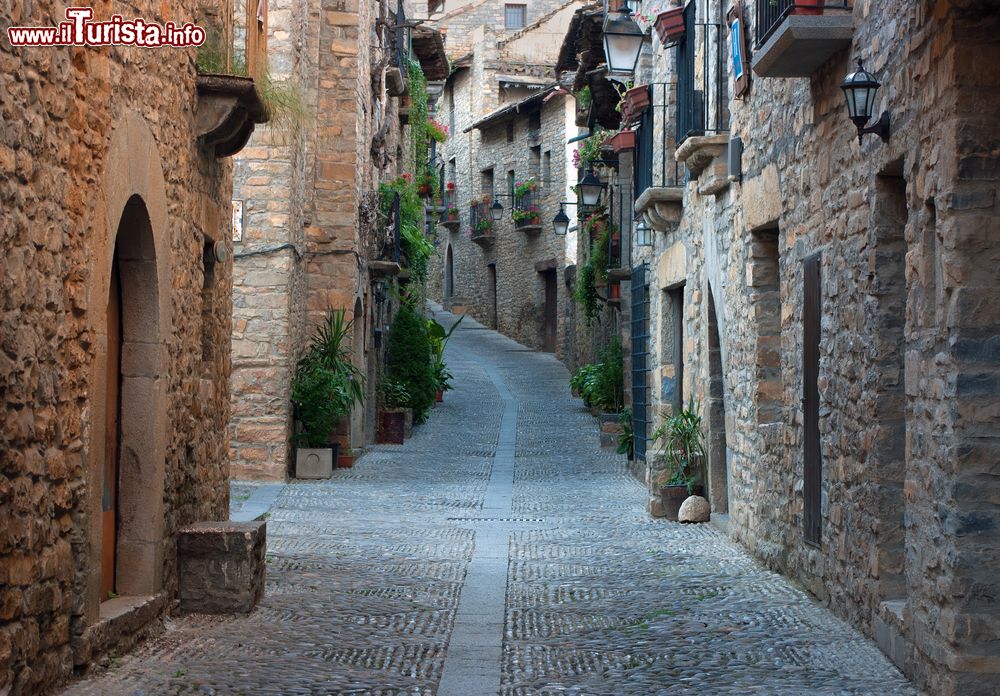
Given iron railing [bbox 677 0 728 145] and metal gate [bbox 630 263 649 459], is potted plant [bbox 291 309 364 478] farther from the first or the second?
iron railing [bbox 677 0 728 145]

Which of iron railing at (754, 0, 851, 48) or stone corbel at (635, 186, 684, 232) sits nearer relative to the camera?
iron railing at (754, 0, 851, 48)

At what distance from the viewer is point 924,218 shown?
535cm

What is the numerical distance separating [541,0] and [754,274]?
3451 cm

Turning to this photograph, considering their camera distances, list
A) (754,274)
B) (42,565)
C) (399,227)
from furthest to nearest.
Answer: (399,227) → (754,274) → (42,565)

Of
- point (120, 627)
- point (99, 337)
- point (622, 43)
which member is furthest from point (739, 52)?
point (120, 627)

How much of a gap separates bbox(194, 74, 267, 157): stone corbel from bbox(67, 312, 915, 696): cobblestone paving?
2.64m

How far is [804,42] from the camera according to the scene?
262 inches

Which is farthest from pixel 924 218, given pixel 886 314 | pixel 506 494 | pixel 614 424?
pixel 614 424

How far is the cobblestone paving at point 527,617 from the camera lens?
18.0 feet

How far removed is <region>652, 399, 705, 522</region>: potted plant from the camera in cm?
1157

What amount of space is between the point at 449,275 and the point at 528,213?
29.4 ft

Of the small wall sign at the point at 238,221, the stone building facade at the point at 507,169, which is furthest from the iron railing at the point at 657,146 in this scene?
the stone building facade at the point at 507,169

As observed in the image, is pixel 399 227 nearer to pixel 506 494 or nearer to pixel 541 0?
pixel 506 494

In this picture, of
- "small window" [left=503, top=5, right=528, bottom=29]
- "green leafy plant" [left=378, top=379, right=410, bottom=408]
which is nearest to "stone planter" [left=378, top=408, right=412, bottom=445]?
"green leafy plant" [left=378, top=379, right=410, bottom=408]
